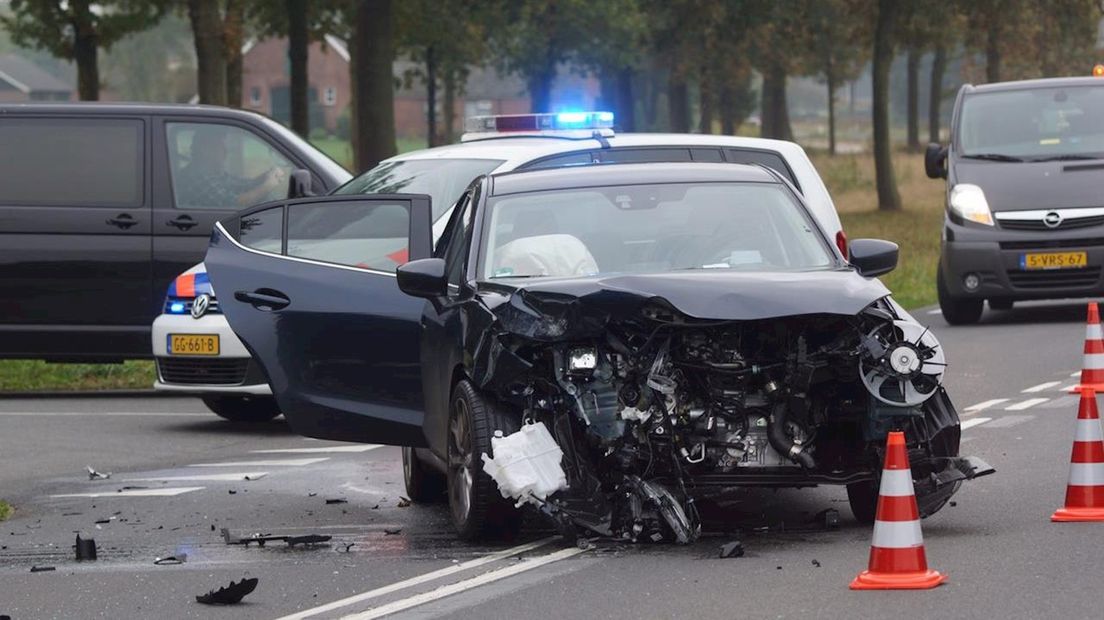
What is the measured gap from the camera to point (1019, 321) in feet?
66.7

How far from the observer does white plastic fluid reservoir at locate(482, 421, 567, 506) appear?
326 inches

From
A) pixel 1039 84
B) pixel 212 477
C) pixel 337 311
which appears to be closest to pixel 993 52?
pixel 1039 84

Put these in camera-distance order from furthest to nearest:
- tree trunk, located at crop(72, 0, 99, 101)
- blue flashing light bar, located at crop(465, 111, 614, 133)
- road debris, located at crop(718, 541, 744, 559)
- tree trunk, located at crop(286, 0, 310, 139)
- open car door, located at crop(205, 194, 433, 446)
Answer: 1. tree trunk, located at crop(286, 0, 310, 139)
2. tree trunk, located at crop(72, 0, 99, 101)
3. blue flashing light bar, located at crop(465, 111, 614, 133)
4. open car door, located at crop(205, 194, 433, 446)
5. road debris, located at crop(718, 541, 744, 559)

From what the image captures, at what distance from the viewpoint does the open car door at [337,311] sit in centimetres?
1012

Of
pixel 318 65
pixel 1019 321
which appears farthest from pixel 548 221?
pixel 318 65

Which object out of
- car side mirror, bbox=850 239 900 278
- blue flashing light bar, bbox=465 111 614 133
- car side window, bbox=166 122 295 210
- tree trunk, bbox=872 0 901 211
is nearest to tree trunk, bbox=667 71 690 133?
tree trunk, bbox=872 0 901 211

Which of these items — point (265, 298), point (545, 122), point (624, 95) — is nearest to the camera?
point (265, 298)

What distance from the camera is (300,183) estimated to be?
14.7 meters

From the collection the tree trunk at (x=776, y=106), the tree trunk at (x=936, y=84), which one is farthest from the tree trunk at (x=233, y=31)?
the tree trunk at (x=936, y=84)

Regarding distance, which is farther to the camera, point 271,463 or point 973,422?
point 973,422

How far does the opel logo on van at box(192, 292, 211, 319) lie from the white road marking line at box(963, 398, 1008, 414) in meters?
4.99

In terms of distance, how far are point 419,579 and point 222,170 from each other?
8359 millimetres

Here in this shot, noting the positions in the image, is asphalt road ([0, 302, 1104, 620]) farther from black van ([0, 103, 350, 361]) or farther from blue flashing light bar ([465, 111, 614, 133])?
blue flashing light bar ([465, 111, 614, 133])

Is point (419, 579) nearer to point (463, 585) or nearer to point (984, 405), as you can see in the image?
point (463, 585)
